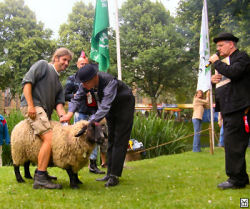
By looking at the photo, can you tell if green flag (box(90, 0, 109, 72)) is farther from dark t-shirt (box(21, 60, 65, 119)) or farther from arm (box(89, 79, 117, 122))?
arm (box(89, 79, 117, 122))

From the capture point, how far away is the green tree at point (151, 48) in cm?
2892

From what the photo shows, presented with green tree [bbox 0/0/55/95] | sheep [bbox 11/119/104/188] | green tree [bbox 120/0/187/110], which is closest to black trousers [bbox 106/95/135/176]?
sheep [bbox 11/119/104/188]

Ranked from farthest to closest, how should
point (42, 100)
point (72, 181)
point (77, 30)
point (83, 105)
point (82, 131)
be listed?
point (77, 30) → point (83, 105) → point (42, 100) → point (72, 181) → point (82, 131)

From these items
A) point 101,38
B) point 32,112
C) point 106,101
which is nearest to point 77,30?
point 101,38

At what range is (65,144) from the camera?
443 centimetres

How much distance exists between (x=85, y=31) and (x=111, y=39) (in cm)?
540

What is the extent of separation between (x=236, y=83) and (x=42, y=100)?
2976 millimetres

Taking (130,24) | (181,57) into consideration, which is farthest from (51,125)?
(130,24)

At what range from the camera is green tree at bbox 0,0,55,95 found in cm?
2970

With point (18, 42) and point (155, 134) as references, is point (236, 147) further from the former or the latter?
point (18, 42)

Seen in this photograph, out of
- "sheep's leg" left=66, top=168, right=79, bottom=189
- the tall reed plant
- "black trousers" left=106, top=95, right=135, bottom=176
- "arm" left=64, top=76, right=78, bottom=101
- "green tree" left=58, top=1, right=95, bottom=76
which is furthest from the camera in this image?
"green tree" left=58, top=1, right=95, bottom=76

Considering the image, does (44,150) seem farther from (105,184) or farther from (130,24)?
(130,24)

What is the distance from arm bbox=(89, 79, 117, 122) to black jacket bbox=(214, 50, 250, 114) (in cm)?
159

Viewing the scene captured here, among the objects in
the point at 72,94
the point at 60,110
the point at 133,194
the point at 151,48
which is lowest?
the point at 133,194
